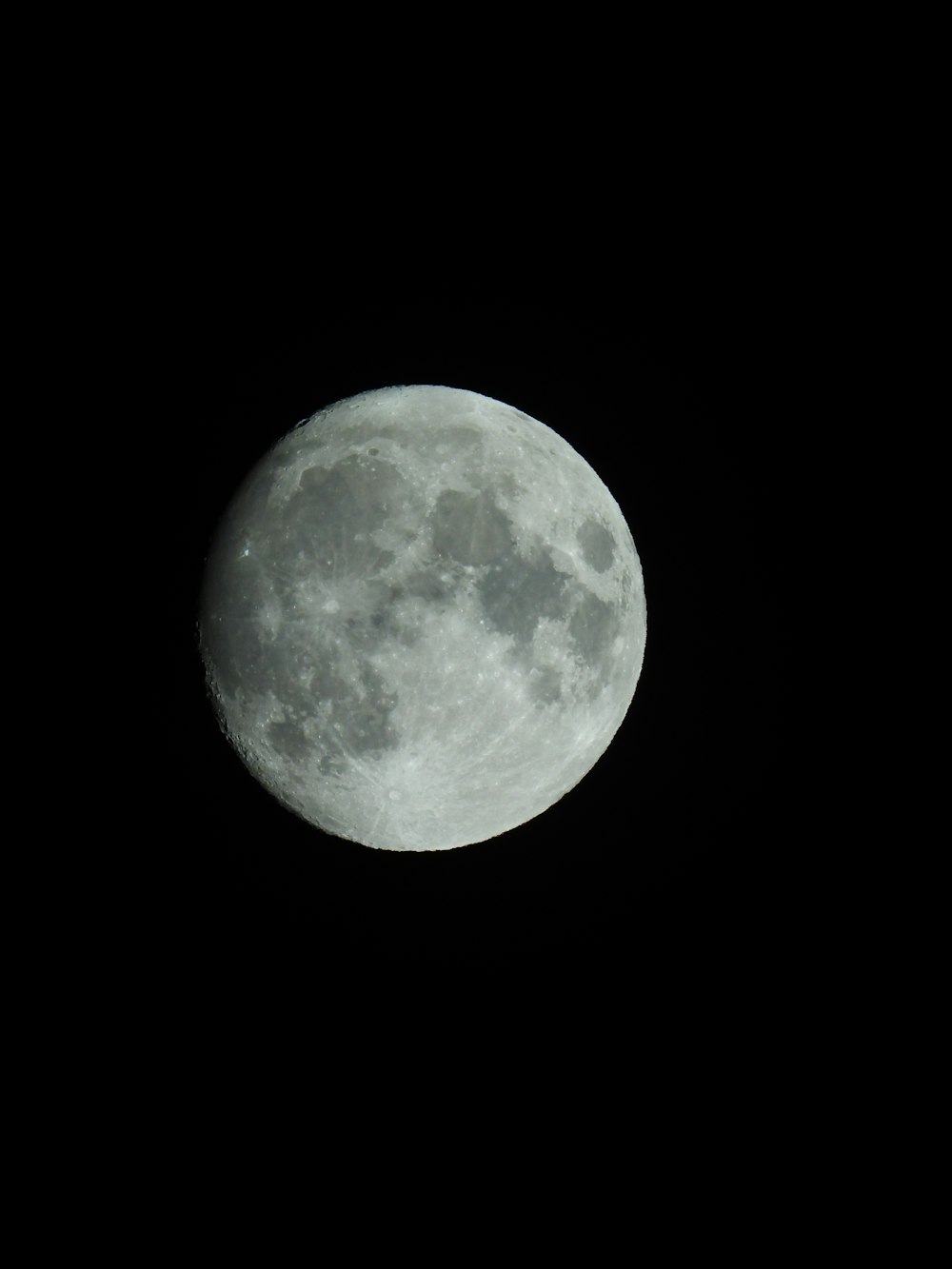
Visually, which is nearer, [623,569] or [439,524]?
[439,524]

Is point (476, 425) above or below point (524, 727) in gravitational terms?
above

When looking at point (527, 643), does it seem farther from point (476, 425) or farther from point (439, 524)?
point (476, 425)

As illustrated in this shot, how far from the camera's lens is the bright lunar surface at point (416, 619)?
367 centimetres

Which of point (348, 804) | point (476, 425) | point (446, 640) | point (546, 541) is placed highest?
point (476, 425)

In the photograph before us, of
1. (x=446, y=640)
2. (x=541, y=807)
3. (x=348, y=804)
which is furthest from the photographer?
(x=541, y=807)

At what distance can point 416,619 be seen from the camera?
3631 millimetres

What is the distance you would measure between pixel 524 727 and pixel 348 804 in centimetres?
91

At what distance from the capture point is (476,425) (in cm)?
404

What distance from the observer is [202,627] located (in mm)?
4180

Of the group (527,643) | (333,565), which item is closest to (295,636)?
(333,565)

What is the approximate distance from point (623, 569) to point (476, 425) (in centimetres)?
100

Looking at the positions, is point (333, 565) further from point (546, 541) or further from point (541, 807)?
point (541, 807)

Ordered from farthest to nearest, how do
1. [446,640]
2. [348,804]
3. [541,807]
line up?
[541,807] → [348,804] → [446,640]

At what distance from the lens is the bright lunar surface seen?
3.67 meters
